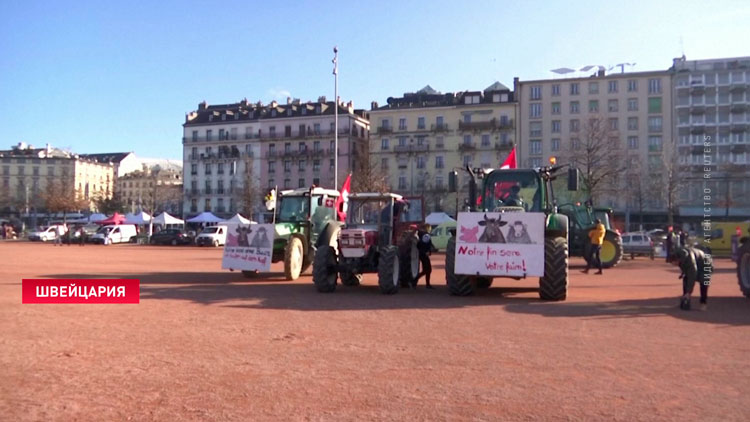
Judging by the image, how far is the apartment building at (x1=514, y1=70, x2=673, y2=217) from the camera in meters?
66.9

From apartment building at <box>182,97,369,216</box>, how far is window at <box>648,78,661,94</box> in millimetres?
33172

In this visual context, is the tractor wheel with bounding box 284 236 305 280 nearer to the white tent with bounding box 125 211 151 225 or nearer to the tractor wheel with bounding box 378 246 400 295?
the tractor wheel with bounding box 378 246 400 295

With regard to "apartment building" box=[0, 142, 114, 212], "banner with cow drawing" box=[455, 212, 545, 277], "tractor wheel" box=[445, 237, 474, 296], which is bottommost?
Result: "tractor wheel" box=[445, 237, 474, 296]

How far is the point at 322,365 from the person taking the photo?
7.22m

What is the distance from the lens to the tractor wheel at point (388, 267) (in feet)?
43.8

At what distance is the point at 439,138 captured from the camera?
237ft

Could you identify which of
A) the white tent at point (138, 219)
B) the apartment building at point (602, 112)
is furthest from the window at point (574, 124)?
the white tent at point (138, 219)

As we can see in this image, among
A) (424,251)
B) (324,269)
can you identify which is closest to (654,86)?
(424,251)

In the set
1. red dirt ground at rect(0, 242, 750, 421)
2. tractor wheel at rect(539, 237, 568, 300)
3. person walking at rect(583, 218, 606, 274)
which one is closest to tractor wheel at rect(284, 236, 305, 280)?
red dirt ground at rect(0, 242, 750, 421)

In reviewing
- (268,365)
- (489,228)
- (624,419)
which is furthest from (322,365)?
(489,228)

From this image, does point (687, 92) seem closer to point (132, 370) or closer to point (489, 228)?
point (489, 228)

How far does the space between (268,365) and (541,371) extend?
122 inches
